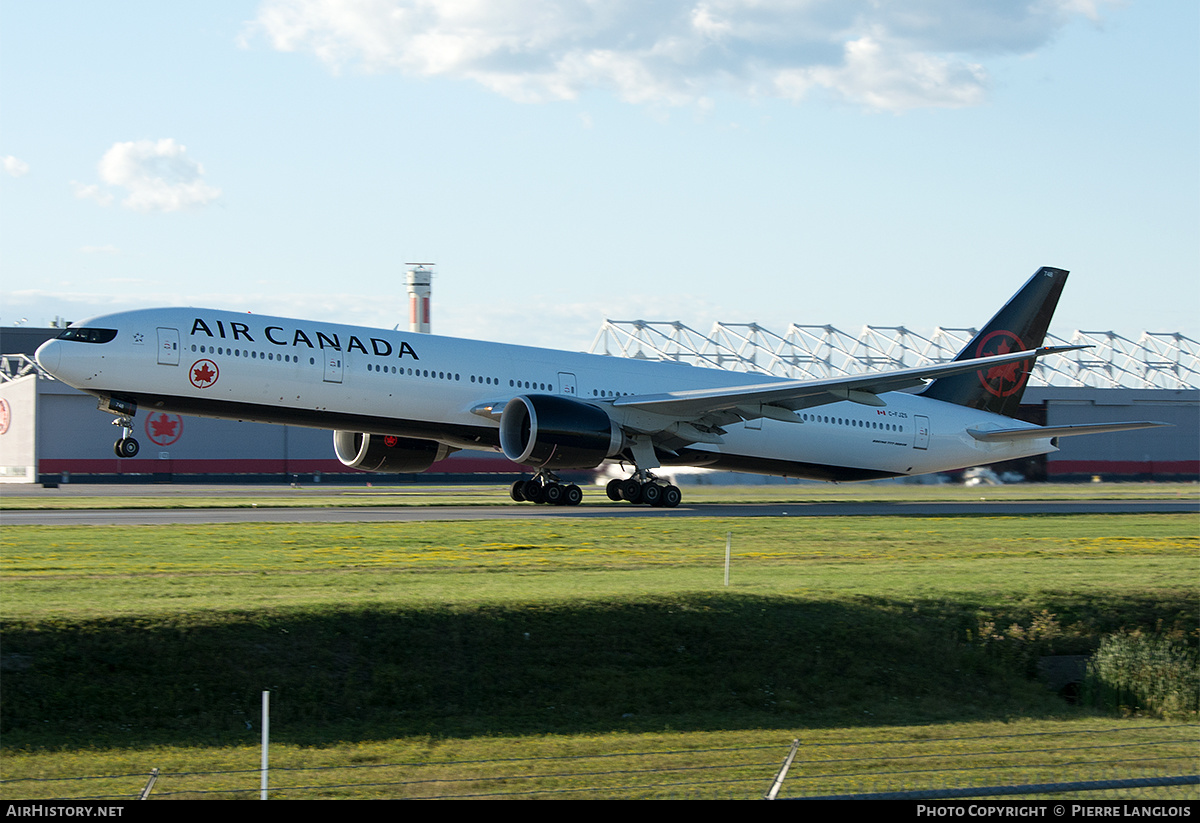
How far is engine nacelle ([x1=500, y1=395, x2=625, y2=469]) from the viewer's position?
1130 inches

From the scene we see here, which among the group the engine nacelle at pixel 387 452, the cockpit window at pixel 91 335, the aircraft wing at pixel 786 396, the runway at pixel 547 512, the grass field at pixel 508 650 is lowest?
the grass field at pixel 508 650

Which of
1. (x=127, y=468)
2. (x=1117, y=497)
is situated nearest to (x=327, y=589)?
(x=1117, y=497)

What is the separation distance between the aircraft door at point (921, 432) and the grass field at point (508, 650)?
16.3 metres

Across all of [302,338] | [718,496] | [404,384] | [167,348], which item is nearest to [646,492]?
[404,384]

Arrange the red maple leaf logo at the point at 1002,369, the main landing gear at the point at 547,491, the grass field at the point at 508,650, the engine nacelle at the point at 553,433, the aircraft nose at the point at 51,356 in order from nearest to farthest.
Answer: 1. the grass field at the point at 508,650
2. the aircraft nose at the point at 51,356
3. the engine nacelle at the point at 553,433
4. the main landing gear at the point at 547,491
5. the red maple leaf logo at the point at 1002,369

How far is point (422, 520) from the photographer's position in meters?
28.2

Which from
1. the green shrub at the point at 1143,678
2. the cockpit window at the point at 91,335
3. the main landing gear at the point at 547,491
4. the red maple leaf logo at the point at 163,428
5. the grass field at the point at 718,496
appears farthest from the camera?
the red maple leaf logo at the point at 163,428

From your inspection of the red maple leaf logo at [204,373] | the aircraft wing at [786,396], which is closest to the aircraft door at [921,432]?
the aircraft wing at [786,396]

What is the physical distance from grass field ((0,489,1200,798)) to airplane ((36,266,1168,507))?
21.1 feet

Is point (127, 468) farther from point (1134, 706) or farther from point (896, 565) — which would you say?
point (1134, 706)

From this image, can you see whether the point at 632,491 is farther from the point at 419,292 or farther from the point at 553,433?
the point at 419,292

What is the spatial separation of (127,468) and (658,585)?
54893 millimetres

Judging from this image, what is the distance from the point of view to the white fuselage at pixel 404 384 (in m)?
26.5

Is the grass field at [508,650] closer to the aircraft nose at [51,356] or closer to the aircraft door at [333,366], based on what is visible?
the aircraft nose at [51,356]
